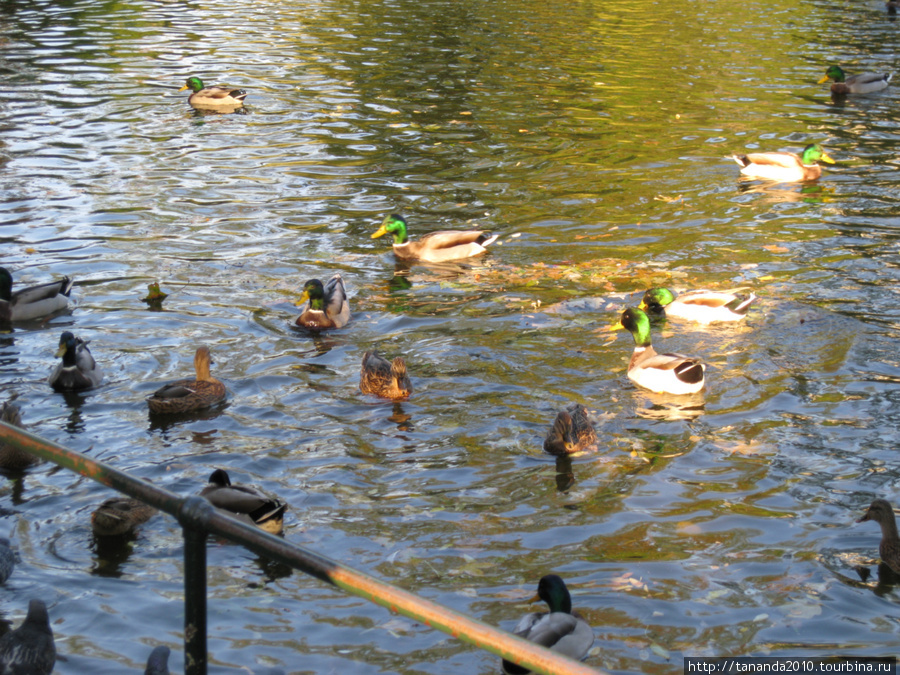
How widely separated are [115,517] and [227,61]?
19.0 metres

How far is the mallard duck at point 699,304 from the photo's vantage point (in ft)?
32.9

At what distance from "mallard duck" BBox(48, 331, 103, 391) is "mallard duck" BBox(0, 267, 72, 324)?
1.87 metres

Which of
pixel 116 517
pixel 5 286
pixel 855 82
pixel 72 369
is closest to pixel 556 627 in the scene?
pixel 116 517

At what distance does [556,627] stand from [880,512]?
2.61m

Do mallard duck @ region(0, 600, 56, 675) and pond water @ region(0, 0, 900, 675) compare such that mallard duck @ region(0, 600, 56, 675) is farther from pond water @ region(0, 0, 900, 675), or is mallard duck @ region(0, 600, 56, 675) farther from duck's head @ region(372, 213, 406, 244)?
duck's head @ region(372, 213, 406, 244)

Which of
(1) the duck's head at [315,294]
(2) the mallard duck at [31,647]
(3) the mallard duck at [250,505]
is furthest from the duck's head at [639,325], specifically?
(2) the mallard duck at [31,647]

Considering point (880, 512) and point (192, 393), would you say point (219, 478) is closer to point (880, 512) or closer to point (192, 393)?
point (192, 393)

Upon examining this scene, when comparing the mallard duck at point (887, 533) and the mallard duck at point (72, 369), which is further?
the mallard duck at point (72, 369)

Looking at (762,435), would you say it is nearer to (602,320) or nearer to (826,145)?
(602,320)

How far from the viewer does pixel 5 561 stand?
571 centimetres

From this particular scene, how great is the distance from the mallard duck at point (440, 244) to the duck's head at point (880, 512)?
21.9 ft

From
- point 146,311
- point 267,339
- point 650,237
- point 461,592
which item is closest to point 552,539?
point 461,592

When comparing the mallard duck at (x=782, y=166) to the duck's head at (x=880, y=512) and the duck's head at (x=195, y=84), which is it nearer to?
the duck's head at (x=880, y=512)

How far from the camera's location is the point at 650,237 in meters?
12.8
